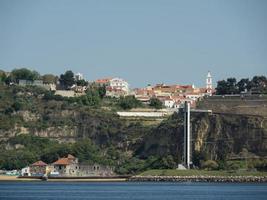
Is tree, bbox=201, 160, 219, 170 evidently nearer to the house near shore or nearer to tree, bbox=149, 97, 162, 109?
the house near shore

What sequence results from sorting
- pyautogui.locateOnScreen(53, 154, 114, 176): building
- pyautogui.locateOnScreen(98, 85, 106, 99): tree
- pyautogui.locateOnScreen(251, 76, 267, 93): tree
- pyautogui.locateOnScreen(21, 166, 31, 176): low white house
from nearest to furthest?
pyautogui.locateOnScreen(53, 154, 114, 176): building < pyautogui.locateOnScreen(21, 166, 31, 176): low white house < pyautogui.locateOnScreen(251, 76, 267, 93): tree < pyautogui.locateOnScreen(98, 85, 106, 99): tree

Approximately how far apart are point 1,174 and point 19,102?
28134 millimetres

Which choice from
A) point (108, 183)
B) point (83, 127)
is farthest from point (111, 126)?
point (108, 183)

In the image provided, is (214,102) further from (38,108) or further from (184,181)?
(38,108)

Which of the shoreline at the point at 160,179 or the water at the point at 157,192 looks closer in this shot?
the water at the point at 157,192

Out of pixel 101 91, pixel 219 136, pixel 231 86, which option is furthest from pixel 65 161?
pixel 101 91

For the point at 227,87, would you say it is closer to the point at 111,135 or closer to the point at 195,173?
the point at 111,135

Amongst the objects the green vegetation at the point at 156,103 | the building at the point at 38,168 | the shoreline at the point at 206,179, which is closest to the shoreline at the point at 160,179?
the shoreline at the point at 206,179

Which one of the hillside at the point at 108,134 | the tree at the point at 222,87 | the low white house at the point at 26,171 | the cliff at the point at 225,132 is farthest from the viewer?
the tree at the point at 222,87

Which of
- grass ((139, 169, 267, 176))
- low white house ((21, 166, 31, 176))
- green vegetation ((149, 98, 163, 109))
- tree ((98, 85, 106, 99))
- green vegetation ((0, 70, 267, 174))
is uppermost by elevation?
A: tree ((98, 85, 106, 99))

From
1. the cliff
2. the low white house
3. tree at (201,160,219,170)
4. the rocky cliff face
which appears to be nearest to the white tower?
the cliff

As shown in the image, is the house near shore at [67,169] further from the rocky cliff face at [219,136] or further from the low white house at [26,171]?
the rocky cliff face at [219,136]

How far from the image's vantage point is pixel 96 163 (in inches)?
6156

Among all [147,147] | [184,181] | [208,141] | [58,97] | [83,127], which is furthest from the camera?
[58,97]
